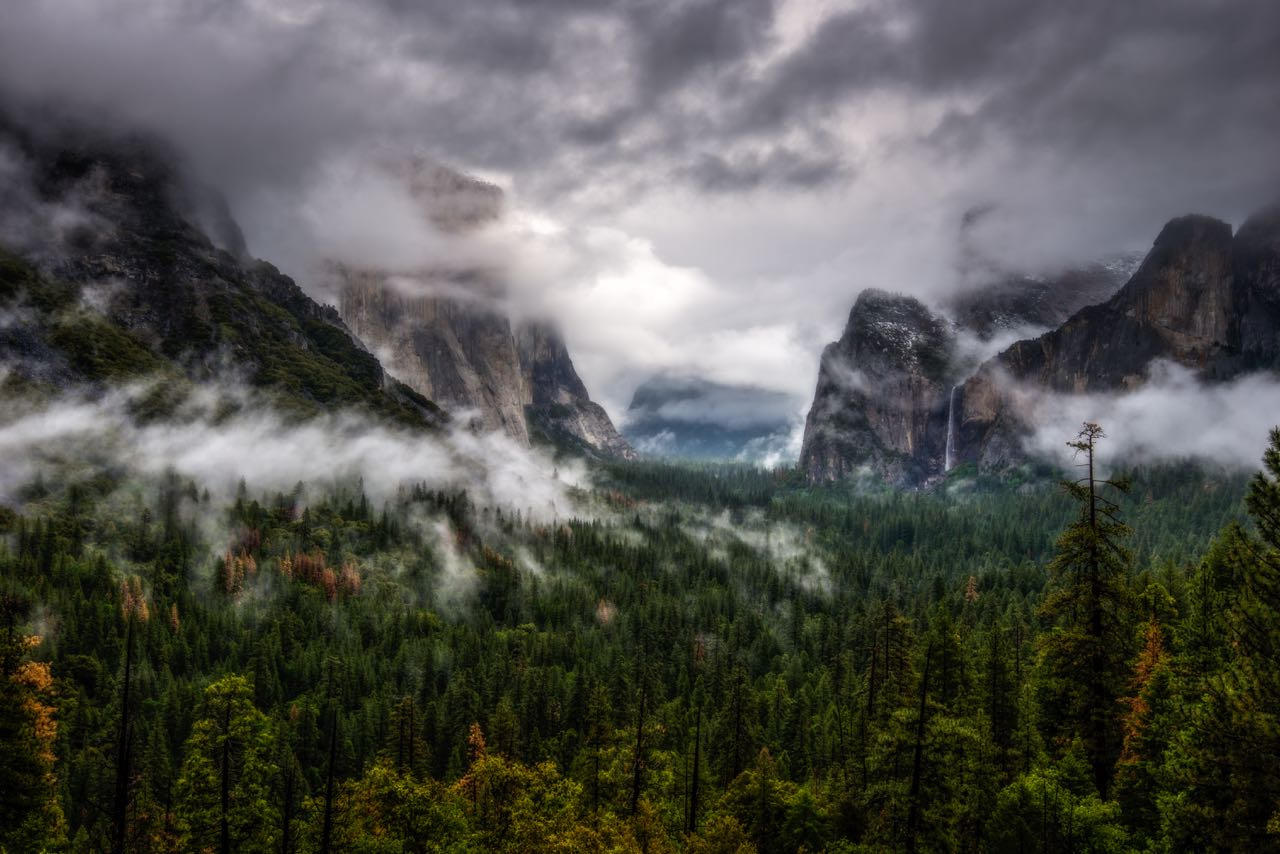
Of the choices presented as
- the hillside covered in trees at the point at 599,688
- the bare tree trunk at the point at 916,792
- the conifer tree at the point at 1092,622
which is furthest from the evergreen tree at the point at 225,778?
the conifer tree at the point at 1092,622

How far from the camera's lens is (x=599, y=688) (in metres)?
68.8

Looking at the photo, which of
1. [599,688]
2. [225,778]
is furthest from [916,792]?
[599,688]

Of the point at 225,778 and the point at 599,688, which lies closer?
the point at 225,778

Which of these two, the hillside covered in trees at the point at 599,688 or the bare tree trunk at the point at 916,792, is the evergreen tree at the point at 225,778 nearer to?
the hillside covered in trees at the point at 599,688

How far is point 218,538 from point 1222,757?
596ft

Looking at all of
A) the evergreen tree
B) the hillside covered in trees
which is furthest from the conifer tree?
the evergreen tree

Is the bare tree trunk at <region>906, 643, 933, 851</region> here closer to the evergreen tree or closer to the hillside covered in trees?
the hillside covered in trees

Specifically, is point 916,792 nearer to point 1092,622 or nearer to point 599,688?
point 1092,622

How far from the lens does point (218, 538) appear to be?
527ft

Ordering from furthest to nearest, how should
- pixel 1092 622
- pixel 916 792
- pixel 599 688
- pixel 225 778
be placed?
pixel 599 688, pixel 225 778, pixel 916 792, pixel 1092 622

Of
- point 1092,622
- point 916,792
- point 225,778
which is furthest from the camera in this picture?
point 225,778

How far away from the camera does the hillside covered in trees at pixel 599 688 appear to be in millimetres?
27828

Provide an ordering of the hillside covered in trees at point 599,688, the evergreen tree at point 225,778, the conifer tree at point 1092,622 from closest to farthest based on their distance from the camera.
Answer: the conifer tree at point 1092,622
the hillside covered in trees at point 599,688
the evergreen tree at point 225,778

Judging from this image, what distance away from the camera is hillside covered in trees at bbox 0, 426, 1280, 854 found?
91.3 ft
